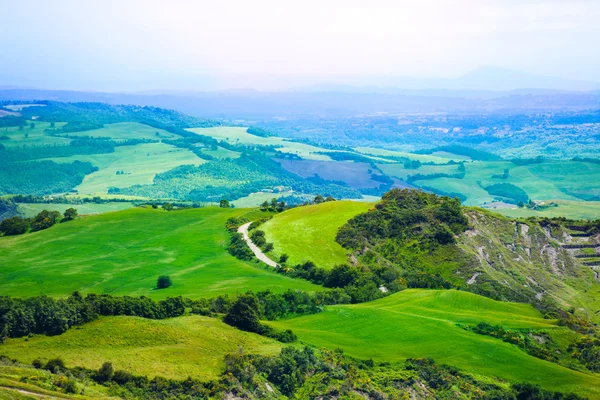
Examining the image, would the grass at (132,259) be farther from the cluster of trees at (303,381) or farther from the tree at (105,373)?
the tree at (105,373)

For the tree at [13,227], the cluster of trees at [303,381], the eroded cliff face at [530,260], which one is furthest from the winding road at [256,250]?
the cluster of trees at [303,381]

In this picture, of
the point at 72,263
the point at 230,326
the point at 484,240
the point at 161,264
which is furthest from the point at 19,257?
the point at 484,240

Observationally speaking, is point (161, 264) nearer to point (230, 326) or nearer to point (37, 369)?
point (230, 326)

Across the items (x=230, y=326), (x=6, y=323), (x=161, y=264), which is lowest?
(x=161, y=264)

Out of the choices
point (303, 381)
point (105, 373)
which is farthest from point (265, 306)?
point (105, 373)

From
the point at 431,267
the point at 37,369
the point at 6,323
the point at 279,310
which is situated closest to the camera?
the point at 37,369

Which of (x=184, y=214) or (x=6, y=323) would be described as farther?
(x=184, y=214)

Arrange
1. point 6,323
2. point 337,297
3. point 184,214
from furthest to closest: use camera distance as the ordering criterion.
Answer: point 184,214
point 337,297
point 6,323

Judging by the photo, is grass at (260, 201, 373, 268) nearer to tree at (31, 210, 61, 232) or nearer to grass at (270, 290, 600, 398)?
grass at (270, 290, 600, 398)
